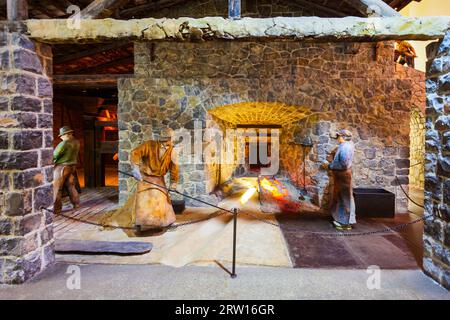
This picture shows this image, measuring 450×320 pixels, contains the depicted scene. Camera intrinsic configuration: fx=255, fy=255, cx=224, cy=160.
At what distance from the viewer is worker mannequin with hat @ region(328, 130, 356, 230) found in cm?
466

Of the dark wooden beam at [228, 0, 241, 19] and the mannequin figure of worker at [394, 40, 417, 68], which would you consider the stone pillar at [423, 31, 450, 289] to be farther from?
the mannequin figure of worker at [394, 40, 417, 68]

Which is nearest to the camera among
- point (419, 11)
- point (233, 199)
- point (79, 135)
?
point (233, 199)

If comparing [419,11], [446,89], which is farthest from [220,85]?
[419,11]

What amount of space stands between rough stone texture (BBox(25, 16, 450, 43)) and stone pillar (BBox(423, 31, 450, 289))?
37 cm

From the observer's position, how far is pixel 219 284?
2.86m

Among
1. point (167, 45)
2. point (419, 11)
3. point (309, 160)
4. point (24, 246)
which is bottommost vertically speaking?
point (24, 246)

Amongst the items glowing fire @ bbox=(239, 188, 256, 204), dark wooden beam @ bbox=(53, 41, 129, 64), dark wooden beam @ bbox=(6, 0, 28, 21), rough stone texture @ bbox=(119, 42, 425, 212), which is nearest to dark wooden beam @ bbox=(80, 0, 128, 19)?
dark wooden beam @ bbox=(6, 0, 28, 21)

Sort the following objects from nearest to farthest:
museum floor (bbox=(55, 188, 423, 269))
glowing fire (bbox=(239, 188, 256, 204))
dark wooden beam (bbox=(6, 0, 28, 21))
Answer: dark wooden beam (bbox=(6, 0, 28, 21)) < museum floor (bbox=(55, 188, 423, 269)) < glowing fire (bbox=(239, 188, 256, 204))

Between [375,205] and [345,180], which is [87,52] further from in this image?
[375,205]

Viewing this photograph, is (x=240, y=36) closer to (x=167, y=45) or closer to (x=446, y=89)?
(x=446, y=89)

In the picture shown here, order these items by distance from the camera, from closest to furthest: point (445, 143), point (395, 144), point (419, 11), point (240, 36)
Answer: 1. point (445, 143)
2. point (240, 36)
3. point (395, 144)
4. point (419, 11)

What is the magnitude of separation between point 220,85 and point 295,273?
4.47 metres

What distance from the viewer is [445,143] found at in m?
2.83

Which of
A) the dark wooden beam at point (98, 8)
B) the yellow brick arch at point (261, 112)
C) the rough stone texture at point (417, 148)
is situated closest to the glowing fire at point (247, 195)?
the yellow brick arch at point (261, 112)
